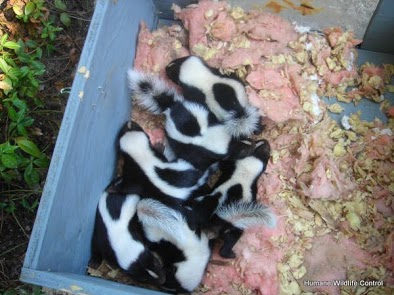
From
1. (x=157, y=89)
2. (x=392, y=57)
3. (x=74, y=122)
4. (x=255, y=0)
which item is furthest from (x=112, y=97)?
(x=392, y=57)

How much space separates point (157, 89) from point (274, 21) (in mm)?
600

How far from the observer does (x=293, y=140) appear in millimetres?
1936

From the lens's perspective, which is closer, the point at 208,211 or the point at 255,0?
the point at 208,211

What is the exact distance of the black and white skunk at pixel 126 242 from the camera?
171cm

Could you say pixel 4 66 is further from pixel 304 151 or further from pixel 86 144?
pixel 304 151

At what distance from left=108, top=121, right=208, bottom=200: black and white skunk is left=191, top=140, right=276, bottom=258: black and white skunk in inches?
3.1

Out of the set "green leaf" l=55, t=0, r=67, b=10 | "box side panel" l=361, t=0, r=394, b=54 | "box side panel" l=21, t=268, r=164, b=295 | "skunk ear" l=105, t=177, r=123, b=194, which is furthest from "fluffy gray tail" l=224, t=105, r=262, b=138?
"green leaf" l=55, t=0, r=67, b=10

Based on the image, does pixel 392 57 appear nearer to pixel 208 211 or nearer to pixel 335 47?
pixel 335 47

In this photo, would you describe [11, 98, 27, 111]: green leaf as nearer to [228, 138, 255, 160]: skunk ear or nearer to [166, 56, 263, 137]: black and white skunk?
[166, 56, 263, 137]: black and white skunk

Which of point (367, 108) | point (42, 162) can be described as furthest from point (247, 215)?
point (42, 162)

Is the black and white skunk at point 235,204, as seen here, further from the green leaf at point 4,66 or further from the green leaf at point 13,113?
the green leaf at point 4,66

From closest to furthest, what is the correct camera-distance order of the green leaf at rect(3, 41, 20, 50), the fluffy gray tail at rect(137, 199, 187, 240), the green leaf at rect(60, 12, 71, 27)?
the fluffy gray tail at rect(137, 199, 187, 240)
the green leaf at rect(3, 41, 20, 50)
the green leaf at rect(60, 12, 71, 27)

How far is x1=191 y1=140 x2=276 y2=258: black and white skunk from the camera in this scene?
1730 millimetres

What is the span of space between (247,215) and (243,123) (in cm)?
36
